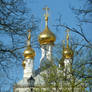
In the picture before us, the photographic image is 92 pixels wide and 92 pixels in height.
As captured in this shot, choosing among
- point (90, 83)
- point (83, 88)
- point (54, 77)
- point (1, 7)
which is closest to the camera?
point (1, 7)

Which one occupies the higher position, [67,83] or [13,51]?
[13,51]

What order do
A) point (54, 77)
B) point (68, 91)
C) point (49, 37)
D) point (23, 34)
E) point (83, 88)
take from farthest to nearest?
point (49, 37) < point (54, 77) < point (68, 91) < point (83, 88) < point (23, 34)

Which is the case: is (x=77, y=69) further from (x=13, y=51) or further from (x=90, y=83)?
(x=13, y=51)

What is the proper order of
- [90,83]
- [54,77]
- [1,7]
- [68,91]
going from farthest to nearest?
[54,77]
[68,91]
[90,83]
[1,7]

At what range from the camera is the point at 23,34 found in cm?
721

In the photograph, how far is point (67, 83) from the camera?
10.3 m

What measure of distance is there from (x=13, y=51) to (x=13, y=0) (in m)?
1.45

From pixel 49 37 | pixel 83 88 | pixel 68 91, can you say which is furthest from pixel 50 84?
pixel 49 37

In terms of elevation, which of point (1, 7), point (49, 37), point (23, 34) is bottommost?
point (23, 34)

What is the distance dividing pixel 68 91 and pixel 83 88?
0.90 metres

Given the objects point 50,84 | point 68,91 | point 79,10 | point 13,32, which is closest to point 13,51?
point 13,32

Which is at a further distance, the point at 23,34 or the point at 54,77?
the point at 54,77

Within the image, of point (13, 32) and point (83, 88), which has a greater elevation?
point (13, 32)

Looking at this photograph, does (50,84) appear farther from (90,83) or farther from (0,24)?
(0,24)
